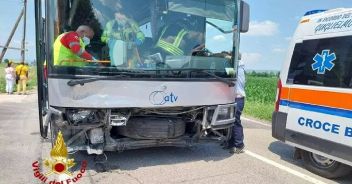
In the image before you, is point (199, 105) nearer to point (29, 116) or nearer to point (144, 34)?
point (144, 34)

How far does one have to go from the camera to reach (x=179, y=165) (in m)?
5.85

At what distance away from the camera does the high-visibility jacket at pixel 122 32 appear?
5.07 metres

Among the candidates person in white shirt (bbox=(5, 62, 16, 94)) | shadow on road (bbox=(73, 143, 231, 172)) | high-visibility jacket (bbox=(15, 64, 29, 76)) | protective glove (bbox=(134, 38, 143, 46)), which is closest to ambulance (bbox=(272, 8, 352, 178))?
shadow on road (bbox=(73, 143, 231, 172))

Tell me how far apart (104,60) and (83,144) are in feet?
4.16

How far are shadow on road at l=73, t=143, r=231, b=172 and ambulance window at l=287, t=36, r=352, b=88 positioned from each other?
1886 mm

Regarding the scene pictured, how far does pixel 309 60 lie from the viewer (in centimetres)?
564

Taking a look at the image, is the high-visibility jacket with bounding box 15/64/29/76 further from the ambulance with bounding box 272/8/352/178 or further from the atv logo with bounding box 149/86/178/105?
the ambulance with bounding box 272/8/352/178

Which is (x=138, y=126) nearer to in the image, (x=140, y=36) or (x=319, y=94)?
(x=140, y=36)

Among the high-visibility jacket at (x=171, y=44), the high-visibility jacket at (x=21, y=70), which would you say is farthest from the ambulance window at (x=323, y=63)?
the high-visibility jacket at (x=21, y=70)

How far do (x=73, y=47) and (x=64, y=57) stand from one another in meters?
→ 0.18

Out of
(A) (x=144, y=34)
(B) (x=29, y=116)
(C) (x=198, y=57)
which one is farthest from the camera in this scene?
(B) (x=29, y=116)

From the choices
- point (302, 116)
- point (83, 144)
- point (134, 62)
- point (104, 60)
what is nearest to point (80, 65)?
point (104, 60)

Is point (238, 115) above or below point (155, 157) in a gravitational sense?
above

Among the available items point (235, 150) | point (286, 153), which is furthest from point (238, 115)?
point (286, 153)
